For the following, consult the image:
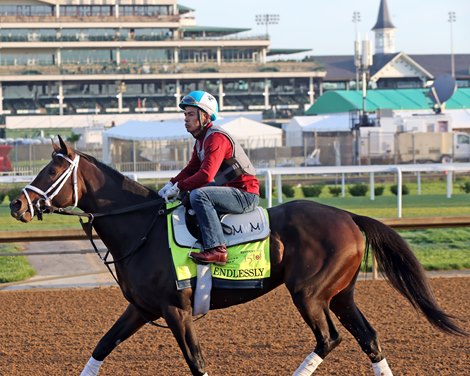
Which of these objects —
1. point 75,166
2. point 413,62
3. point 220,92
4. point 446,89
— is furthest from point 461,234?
point 413,62

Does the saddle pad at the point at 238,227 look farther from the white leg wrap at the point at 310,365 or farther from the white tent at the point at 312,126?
the white tent at the point at 312,126

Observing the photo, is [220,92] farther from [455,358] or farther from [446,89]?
[455,358]

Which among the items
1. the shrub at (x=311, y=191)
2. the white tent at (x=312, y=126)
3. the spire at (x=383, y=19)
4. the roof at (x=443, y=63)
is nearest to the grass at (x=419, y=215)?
the shrub at (x=311, y=191)

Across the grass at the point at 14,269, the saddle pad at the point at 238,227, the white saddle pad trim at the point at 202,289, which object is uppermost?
the saddle pad at the point at 238,227

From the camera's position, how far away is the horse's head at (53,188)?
21.0ft

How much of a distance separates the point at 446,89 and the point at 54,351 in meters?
45.4

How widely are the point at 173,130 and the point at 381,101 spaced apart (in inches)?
1066

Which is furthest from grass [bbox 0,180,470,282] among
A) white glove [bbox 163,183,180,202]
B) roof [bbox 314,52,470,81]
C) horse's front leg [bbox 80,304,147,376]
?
roof [bbox 314,52,470,81]

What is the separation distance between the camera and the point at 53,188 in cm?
650

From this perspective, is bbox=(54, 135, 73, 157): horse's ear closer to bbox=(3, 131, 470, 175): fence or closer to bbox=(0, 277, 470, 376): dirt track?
bbox=(0, 277, 470, 376): dirt track

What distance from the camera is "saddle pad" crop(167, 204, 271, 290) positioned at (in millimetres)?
6523

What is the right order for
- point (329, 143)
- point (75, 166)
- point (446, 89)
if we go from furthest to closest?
1. point (446, 89)
2. point (329, 143)
3. point (75, 166)

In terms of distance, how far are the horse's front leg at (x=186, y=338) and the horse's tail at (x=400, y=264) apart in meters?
1.50

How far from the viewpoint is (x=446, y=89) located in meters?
51.6
